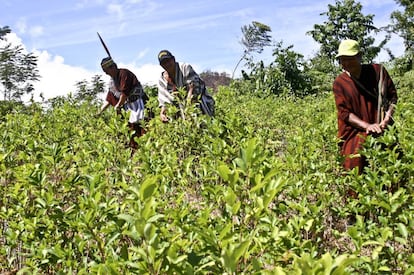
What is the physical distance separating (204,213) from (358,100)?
251 cm

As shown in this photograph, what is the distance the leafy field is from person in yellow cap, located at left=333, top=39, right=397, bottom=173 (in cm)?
16

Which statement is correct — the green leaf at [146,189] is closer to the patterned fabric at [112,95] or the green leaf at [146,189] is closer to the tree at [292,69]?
the patterned fabric at [112,95]

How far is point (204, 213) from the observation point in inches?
71.1

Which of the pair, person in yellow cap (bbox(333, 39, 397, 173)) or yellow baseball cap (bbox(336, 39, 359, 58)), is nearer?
yellow baseball cap (bbox(336, 39, 359, 58))

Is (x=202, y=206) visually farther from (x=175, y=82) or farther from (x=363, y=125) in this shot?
(x=175, y=82)

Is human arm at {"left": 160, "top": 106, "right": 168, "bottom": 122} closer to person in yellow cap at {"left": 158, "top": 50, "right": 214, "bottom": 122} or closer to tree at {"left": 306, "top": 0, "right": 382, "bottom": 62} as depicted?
person in yellow cap at {"left": 158, "top": 50, "right": 214, "bottom": 122}

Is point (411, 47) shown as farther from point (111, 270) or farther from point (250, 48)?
point (111, 270)

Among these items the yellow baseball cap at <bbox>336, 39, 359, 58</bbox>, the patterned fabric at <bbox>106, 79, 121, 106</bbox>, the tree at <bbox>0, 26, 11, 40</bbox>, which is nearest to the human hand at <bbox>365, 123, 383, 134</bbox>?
the yellow baseball cap at <bbox>336, 39, 359, 58</bbox>

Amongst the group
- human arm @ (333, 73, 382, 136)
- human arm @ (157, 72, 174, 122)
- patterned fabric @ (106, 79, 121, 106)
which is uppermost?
patterned fabric @ (106, 79, 121, 106)

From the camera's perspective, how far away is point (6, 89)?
1471cm

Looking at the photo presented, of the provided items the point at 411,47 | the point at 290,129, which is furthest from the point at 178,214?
the point at 411,47

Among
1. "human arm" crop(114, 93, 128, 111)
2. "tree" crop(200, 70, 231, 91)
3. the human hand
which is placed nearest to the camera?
the human hand

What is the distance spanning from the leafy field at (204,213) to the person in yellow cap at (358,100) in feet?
Answer: 0.52

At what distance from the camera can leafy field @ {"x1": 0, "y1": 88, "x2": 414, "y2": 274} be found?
1.44 meters
